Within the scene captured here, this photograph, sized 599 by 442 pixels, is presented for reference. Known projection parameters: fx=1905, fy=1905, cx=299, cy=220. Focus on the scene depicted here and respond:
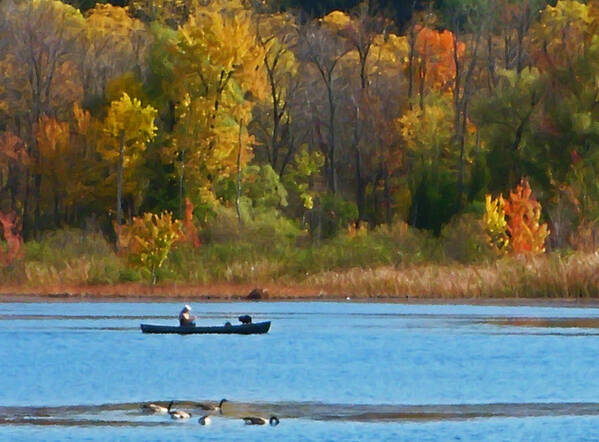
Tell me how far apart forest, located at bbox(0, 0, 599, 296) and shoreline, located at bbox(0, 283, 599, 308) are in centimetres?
50

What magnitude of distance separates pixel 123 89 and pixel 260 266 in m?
17.9

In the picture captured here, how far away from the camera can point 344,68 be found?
112312 millimetres

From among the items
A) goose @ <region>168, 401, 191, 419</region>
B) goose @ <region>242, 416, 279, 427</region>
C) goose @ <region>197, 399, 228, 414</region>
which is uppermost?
goose @ <region>242, 416, 279, 427</region>

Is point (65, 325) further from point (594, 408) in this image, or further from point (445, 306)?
point (594, 408)

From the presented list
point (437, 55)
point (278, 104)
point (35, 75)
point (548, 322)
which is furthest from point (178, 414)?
point (437, 55)

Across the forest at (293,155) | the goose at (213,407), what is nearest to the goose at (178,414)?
the goose at (213,407)

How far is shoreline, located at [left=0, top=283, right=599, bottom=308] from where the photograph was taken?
7344 centimetres

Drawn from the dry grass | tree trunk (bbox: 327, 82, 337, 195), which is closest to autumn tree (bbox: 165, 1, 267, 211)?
tree trunk (bbox: 327, 82, 337, 195)

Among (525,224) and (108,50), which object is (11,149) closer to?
(108,50)

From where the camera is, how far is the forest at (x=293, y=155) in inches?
3120

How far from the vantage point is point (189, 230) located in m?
84.4

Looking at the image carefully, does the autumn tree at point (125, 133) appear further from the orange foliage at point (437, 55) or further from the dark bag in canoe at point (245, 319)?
the dark bag in canoe at point (245, 319)

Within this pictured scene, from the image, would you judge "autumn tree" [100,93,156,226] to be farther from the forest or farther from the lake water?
the lake water

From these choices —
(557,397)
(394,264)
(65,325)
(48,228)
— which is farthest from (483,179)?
(557,397)
